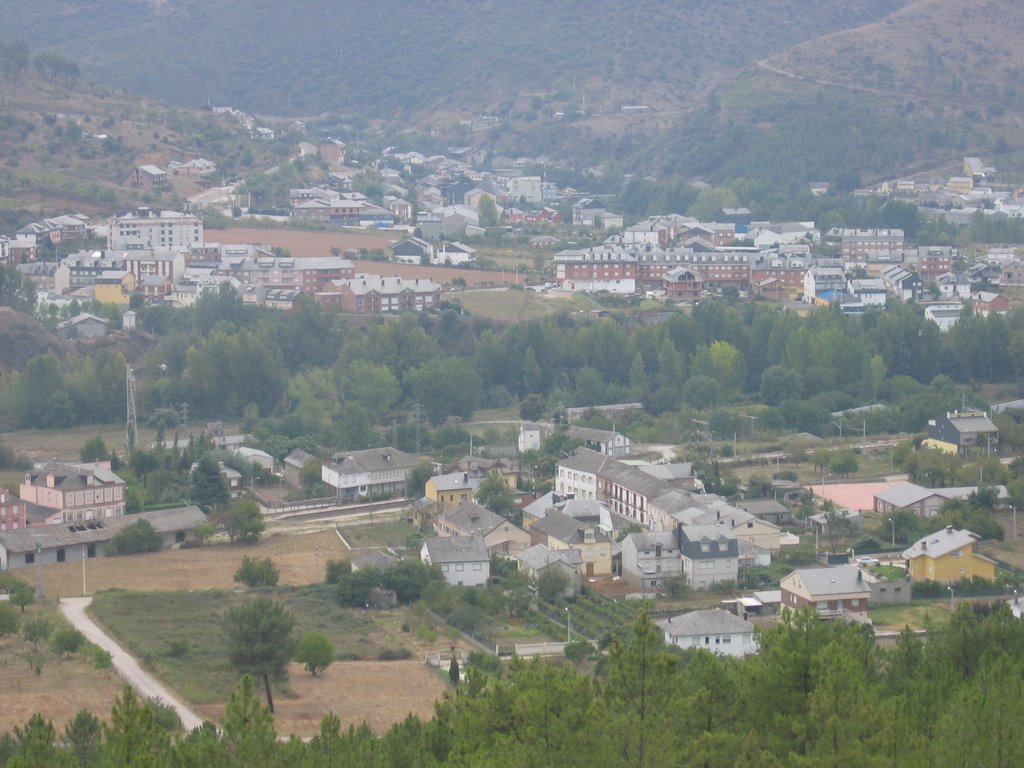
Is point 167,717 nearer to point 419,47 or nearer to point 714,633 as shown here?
point 714,633

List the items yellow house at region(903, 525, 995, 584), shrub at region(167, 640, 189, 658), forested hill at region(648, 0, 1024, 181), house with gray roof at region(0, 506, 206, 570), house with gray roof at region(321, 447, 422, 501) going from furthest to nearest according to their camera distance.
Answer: forested hill at region(648, 0, 1024, 181) → house with gray roof at region(321, 447, 422, 501) → house with gray roof at region(0, 506, 206, 570) → yellow house at region(903, 525, 995, 584) → shrub at region(167, 640, 189, 658)

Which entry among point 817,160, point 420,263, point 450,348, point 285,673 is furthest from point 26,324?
point 817,160

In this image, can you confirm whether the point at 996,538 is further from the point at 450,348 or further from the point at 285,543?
the point at 450,348

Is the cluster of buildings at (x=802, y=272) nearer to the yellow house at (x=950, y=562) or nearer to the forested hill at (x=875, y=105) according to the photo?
the forested hill at (x=875, y=105)

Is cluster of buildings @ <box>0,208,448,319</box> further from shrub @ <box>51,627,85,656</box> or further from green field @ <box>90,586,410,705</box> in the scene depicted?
shrub @ <box>51,627,85,656</box>

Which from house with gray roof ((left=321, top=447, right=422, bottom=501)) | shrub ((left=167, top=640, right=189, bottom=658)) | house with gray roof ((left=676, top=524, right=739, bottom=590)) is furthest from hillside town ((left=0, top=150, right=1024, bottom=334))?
shrub ((left=167, top=640, right=189, bottom=658))

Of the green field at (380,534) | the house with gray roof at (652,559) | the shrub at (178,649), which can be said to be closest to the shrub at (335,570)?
the green field at (380,534)
